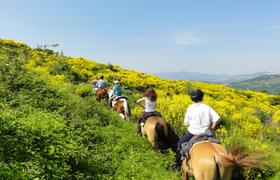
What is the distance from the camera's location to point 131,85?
3189 cm

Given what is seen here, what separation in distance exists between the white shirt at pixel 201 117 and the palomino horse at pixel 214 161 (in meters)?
0.63

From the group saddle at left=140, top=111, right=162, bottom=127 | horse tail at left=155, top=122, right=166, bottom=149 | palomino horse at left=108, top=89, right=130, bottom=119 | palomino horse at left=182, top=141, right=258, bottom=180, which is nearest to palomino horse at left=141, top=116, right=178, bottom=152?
horse tail at left=155, top=122, right=166, bottom=149

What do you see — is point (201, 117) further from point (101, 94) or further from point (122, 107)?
point (101, 94)

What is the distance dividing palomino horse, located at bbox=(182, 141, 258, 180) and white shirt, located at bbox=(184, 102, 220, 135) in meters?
0.63

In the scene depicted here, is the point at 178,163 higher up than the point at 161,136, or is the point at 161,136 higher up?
the point at 161,136

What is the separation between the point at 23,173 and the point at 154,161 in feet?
15.4

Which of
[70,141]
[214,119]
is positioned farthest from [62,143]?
[214,119]

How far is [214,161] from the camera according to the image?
285 inches

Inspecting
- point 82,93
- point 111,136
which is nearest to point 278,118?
point 82,93

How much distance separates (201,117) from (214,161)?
154 cm

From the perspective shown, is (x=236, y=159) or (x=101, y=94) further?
(x=101, y=94)

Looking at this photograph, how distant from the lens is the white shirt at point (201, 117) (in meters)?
8.52

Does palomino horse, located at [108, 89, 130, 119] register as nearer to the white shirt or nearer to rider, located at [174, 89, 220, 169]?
rider, located at [174, 89, 220, 169]

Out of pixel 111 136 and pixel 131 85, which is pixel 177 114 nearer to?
pixel 111 136
